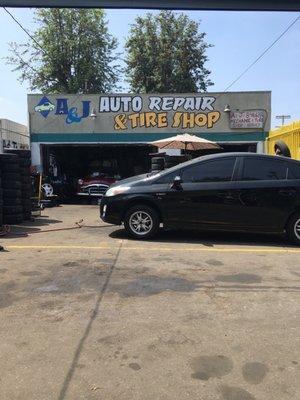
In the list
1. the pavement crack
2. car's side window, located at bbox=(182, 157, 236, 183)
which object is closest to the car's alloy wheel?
car's side window, located at bbox=(182, 157, 236, 183)

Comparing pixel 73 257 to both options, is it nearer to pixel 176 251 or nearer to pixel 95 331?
pixel 176 251

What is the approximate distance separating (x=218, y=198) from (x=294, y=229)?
60.9 inches

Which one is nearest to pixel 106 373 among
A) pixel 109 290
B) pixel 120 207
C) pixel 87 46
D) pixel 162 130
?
pixel 109 290

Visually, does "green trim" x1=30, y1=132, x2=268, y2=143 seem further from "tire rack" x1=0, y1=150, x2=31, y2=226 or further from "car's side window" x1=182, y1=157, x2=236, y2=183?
"car's side window" x1=182, y1=157, x2=236, y2=183

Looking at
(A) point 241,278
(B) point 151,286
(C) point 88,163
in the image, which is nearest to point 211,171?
(A) point 241,278

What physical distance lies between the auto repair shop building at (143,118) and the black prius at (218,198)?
1195 centimetres

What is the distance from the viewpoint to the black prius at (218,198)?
384 inches

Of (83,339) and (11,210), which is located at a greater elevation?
(11,210)

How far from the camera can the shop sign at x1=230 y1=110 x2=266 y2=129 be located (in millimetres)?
21625

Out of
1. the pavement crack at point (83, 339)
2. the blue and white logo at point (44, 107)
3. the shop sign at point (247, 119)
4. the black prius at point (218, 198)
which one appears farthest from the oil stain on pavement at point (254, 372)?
the blue and white logo at point (44, 107)

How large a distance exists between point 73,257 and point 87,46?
134 ft

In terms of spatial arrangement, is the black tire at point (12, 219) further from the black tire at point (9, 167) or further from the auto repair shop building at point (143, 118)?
the auto repair shop building at point (143, 118)

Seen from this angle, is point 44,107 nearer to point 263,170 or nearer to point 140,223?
point 140,223

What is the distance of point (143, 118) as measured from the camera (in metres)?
21.7
